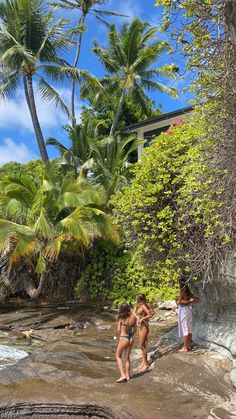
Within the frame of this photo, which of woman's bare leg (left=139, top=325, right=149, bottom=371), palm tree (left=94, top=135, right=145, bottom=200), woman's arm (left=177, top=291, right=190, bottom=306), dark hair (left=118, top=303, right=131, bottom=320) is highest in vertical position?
palm tree (left=94, top=135, right=145, bottom=200)

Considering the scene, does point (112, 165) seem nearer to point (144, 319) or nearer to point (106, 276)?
point (106, 276)

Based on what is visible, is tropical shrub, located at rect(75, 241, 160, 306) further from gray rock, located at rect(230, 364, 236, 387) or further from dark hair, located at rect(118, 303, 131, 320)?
gray rock, located at rect(230, 364, 236, 387)

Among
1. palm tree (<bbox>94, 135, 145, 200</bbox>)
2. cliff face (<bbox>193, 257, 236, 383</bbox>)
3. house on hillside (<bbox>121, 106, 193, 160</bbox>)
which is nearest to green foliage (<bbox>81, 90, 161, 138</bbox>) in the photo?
house on hillside (<bbox>121, 106, 193, 160</bbox>)

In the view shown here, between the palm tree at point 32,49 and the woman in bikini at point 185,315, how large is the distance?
14648 mm

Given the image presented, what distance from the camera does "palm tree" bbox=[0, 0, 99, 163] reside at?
22181mm

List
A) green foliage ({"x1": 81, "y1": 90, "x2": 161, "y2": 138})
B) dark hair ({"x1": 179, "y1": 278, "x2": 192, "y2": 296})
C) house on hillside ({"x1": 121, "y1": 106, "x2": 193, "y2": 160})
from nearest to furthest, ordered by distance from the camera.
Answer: dark hair ({"x1": 179, "y1": 278, "x2": 192, "y2": 296}) → house on hillside ({"x1": 121, "y1": 106, "x2": 193, "y2": 160}) → green foliage ({"x1": 81, "y1": 90, "x2": 161, "y2": 138})

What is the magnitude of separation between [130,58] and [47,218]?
12.5m

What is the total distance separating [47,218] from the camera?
17.4 m

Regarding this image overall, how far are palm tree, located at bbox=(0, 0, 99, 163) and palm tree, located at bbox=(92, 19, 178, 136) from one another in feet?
9.83

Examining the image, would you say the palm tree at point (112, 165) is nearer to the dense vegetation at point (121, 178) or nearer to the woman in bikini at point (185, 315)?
the dense vegetation at point (121, 178)

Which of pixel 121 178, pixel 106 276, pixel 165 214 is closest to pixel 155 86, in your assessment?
pixel 121 178

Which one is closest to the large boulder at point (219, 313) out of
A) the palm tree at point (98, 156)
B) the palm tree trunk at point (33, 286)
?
the palm tree at point (98, 156)

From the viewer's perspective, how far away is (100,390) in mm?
7469

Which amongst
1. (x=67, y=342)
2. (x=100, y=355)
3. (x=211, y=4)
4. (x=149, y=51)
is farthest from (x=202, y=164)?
(x=149, y=51)
